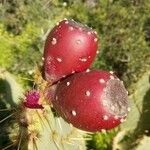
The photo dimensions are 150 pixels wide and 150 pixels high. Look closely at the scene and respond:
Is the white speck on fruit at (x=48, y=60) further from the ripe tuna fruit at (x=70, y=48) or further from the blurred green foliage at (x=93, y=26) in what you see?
the blurred green foliage at (x=93, y=26)

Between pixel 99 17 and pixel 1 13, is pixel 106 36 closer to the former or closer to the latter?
pixel 99 17

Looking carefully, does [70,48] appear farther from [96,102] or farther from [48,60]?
[96,102]

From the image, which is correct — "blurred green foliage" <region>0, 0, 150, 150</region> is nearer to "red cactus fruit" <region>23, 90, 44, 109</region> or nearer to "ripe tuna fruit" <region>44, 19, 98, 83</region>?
"red cactus fruit" <region>23, 90, 44, 109</region>

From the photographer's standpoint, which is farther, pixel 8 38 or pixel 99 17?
pixel 99 17

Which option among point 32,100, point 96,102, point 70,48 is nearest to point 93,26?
point 32,100

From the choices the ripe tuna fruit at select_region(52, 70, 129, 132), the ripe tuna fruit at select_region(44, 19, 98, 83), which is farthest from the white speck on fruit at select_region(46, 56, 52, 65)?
the ripe tuna fruit at select_region(52, 70, 129, 132)

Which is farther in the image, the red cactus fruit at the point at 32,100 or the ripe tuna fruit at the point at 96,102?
the red cactus fruit at the point at 32,100

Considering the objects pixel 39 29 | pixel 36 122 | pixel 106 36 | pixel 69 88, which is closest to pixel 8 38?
pixel 39 29

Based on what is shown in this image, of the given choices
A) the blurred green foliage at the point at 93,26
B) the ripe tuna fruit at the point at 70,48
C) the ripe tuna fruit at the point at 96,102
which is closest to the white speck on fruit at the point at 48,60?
the ripe tuna fruit at the point at 70,48
